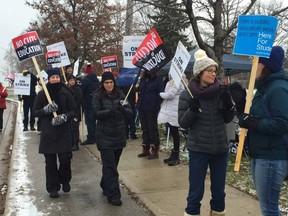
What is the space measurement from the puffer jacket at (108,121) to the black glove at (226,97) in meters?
1.80

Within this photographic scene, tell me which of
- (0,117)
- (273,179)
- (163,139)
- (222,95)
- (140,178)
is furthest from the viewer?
(0,117)

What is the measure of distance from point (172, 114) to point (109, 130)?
2.29 meters

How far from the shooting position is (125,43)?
8.50 meters

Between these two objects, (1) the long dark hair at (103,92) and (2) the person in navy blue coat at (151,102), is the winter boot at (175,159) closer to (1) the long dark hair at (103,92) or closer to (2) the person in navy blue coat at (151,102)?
(2) the person in navy blue coat at (151,102)

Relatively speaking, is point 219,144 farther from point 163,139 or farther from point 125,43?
point 163,139

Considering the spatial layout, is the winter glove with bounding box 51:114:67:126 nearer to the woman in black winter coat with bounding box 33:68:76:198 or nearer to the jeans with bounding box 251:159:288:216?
the woman in black winter coat with bounding box 33:68:76:198

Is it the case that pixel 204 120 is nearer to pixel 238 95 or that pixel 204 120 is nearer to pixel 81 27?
pixel 238 95

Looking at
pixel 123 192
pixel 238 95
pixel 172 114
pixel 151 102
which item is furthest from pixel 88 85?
pixel 238 95

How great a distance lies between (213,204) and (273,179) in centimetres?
102

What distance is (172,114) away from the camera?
23.9 feet

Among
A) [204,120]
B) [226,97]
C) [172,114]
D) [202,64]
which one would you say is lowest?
[172,114]

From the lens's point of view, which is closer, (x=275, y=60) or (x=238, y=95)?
(x=275, y=60)

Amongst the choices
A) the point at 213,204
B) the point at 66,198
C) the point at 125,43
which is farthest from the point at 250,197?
the point at 125,43

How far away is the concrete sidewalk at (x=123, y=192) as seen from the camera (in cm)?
495
